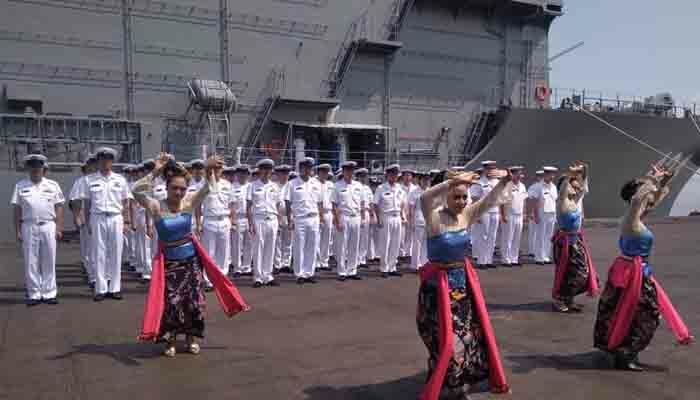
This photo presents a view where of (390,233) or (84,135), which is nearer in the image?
(390,233)

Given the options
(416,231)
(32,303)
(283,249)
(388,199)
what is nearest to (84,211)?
(32,303)

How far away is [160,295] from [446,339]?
2385 millimetres

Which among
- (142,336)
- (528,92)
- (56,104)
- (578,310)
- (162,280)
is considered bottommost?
(578,310)

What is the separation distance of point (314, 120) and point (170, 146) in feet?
14.2

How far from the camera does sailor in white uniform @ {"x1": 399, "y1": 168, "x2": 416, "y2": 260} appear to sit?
9.45m

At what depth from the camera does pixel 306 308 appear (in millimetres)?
6113

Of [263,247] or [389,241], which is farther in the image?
[389,241]

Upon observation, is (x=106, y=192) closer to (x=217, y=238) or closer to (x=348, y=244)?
(x=217, y=238)

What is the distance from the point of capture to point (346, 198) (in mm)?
8297

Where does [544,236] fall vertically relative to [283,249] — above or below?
above

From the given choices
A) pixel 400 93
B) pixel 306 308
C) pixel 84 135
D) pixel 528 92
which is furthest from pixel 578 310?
pixel 528 92

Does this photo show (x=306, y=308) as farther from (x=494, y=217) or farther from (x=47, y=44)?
(x=47, y=44)

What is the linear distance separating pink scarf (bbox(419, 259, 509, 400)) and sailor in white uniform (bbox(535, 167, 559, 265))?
281 inches

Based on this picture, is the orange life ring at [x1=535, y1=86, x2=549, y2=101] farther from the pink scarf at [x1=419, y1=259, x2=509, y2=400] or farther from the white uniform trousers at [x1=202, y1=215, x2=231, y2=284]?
the pink scarf at [x1=419, y1=259, x2=509, y2=400]
